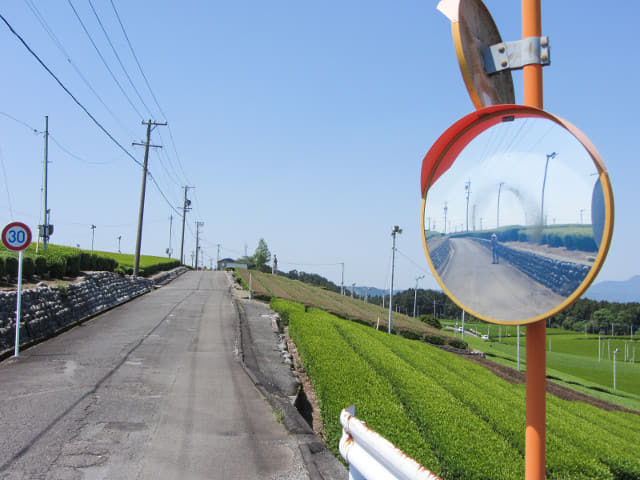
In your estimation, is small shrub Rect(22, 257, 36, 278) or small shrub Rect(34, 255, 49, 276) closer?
small shrub Rect(22, 257, 36, 278)

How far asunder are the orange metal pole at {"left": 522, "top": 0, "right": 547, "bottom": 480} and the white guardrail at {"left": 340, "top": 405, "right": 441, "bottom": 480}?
17.8 inches

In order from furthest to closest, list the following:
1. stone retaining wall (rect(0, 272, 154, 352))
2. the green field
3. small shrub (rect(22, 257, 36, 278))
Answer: small shrub (rect(22, 257, 36, 278))
stone retaining wall (rect(0, 272, 154, 352))
the green field

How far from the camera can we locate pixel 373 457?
3.15 m

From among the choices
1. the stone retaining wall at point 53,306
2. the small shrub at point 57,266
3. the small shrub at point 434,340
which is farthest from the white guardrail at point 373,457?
the small shrub at point 434,340

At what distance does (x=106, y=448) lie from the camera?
6301 mm

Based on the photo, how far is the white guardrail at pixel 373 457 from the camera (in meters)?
2.50

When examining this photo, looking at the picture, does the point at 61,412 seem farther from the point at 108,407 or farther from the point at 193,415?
the point at 193,415

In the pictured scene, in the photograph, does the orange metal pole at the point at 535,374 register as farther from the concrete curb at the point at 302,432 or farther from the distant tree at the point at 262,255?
the distant tree at the point at 262,255

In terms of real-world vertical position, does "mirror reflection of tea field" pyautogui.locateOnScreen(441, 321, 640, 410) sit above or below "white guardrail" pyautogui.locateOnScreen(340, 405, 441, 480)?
below

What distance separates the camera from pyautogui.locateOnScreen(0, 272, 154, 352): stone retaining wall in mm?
12234

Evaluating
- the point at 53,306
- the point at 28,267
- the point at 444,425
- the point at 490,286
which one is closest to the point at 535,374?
the point at 490,286

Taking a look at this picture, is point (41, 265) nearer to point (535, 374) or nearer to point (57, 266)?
point (57, 266)

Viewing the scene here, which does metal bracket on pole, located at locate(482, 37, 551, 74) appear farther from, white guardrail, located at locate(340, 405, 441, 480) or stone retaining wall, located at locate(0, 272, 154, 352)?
stone retaining wall, located at locate(0, 272, 154, 352)

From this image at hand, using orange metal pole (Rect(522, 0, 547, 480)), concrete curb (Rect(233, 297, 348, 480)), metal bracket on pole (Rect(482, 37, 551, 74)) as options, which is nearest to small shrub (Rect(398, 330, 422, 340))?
concrete curb (Rect(233, 297, 348, 480))
